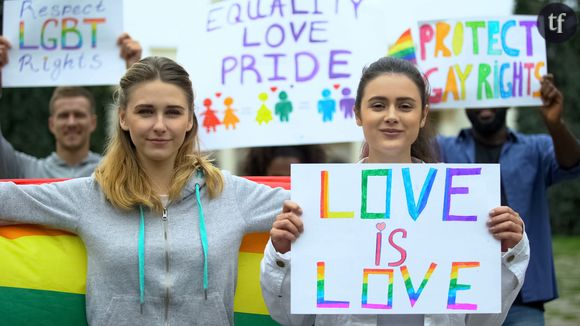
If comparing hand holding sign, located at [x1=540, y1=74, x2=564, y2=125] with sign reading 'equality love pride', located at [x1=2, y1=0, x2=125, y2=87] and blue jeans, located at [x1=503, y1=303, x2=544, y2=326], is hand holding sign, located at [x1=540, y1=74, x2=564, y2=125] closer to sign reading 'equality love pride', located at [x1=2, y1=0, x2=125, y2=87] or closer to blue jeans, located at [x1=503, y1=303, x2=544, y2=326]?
blue jeans, located at [x1=503, y1=303, x2=544, y2=326]

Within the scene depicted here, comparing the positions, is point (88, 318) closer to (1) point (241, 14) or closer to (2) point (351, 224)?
(2) point (351, 224)

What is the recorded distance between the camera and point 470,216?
10.2 ft

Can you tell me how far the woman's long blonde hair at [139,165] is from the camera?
3.33m

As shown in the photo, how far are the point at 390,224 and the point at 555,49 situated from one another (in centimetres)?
1784

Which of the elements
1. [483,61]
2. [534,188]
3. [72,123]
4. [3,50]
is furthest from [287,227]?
[72,123]

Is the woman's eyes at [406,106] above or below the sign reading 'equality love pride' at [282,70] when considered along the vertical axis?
below

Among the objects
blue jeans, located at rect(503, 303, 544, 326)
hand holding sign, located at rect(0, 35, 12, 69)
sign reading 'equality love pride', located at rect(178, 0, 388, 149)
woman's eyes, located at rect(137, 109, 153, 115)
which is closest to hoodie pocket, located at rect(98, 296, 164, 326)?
woman's eyes, located at rect(137, 109, 153, 115)

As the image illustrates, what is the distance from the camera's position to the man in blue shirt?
4645mm

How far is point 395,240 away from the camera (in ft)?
10.2

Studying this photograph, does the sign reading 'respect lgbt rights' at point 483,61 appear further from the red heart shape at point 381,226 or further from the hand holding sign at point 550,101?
the red heart shape at point 381,226

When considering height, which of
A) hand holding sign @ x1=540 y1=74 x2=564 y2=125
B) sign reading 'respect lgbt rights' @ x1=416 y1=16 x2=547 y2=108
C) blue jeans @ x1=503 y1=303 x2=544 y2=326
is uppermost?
sign reading 'respect lgbt rights' @ x1=416 y1=16 x2=547 y2=108

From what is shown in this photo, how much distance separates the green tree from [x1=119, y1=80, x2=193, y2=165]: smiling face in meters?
17.2

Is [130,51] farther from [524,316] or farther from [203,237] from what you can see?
[524,316]

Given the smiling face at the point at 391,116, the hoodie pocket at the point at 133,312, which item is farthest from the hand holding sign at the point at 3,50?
the smiling face at the point at 391,116
